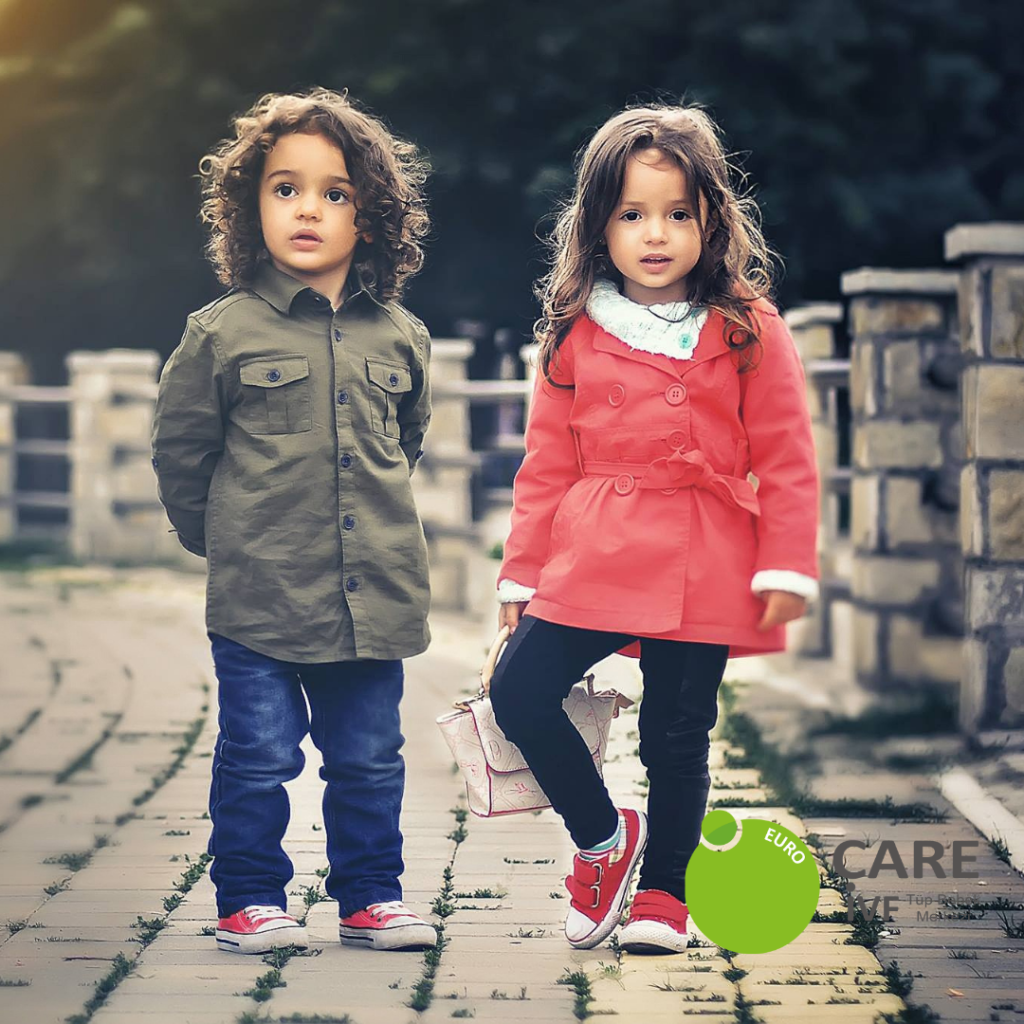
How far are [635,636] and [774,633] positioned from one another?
27cm

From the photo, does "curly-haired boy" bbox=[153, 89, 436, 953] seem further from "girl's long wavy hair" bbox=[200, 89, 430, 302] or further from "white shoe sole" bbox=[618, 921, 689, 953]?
"white shoe sole" bbox=[618, 921, 689, 953]

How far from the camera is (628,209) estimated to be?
140 inches

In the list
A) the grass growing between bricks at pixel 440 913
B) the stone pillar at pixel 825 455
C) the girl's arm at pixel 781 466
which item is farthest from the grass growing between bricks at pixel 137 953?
the stone pillar at pixel 825 455

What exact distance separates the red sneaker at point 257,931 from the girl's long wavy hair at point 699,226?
1.24 m

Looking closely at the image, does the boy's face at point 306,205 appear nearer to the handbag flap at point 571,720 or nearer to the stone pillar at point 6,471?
the handbag flap at point 571,720

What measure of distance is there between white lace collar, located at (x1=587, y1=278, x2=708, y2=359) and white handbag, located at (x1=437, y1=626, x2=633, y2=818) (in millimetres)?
650

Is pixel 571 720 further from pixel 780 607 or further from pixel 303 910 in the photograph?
pixel 303 910

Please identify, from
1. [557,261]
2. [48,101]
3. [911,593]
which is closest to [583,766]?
[557,261]

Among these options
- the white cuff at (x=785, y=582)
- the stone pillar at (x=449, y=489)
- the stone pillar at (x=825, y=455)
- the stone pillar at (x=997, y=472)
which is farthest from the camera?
the stone pillar at (x=449, y=489)

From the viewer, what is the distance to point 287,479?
3611 millimetres

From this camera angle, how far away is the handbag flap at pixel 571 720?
3648 mm

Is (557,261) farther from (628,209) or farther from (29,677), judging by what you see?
(29,677)

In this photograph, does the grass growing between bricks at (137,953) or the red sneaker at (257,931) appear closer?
the grass growing between bricks at (137,953)

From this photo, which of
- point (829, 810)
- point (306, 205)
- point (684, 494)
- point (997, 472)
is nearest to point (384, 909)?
point (684, 494)
